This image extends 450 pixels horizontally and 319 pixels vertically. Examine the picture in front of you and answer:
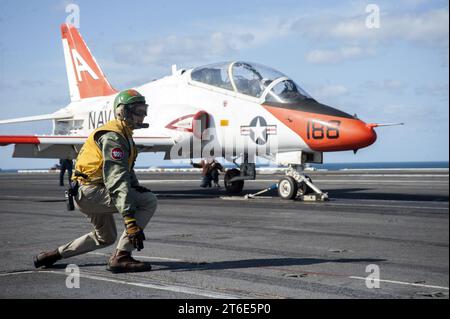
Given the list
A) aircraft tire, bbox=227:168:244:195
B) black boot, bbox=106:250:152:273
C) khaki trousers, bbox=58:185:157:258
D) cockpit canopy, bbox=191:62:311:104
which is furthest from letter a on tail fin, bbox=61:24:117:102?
black boot, bbox=106:250:152:273

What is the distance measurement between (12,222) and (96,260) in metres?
5.59

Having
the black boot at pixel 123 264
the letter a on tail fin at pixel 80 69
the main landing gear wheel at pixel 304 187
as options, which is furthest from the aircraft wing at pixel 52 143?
the black boot at pixel 123 264

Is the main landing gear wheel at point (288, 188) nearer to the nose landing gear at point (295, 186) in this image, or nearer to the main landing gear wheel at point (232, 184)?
the nose landing gear at point (295, 186)

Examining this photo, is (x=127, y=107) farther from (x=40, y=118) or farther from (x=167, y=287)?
(x=40, y=118)

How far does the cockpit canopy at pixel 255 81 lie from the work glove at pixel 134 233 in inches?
440

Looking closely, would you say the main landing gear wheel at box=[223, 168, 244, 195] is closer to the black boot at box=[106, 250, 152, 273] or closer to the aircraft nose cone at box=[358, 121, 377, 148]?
the aircraft nose cone at box=[358, 121, 377, 148]

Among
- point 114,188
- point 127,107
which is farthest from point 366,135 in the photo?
point 114,188

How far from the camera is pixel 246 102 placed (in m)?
18.2

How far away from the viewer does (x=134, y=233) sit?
6719 millimetres

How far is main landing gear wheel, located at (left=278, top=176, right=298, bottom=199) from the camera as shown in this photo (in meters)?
17.3

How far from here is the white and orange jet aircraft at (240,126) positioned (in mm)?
16516

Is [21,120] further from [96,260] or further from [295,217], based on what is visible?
[96,260]

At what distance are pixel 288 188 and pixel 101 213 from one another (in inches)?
411

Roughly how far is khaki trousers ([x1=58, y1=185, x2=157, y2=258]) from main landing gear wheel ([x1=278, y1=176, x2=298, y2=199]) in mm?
10170
